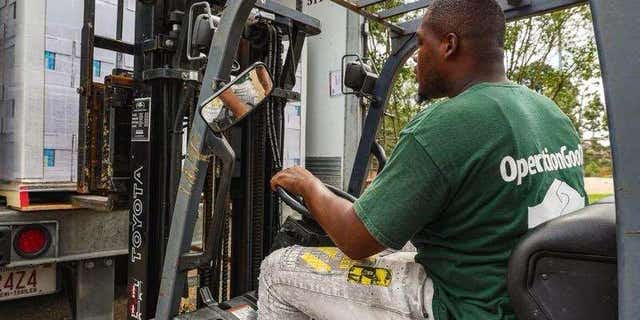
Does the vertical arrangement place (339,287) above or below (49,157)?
below

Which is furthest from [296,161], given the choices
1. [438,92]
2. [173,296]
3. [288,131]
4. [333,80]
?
[438,92]

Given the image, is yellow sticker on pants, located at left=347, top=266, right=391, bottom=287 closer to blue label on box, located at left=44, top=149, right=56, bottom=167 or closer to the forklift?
the forklift

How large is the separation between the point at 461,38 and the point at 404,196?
1.77 feet

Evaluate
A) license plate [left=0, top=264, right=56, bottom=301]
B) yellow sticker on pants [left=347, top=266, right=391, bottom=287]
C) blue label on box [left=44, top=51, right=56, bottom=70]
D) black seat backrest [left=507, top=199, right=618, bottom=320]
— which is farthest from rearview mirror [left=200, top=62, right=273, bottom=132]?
license plate [left=0, top=264, right=56, bottom=301]

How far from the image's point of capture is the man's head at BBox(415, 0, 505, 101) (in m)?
1.56

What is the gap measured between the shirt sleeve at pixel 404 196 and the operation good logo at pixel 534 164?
168mm

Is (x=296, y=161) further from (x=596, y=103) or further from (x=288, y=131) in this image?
(x=596, y=103)

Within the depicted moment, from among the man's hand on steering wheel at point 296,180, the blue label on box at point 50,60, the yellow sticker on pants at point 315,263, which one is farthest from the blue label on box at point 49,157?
the yellow sticker on pants at point 315,263

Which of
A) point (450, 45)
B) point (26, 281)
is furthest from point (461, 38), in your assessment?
point (26, 281)

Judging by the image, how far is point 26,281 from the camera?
2965 millimetres

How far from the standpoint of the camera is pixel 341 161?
4258mm

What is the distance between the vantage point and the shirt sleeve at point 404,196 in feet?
4.44

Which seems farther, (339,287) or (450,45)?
(339,287)

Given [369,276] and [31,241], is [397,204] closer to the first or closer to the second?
[369,276]
